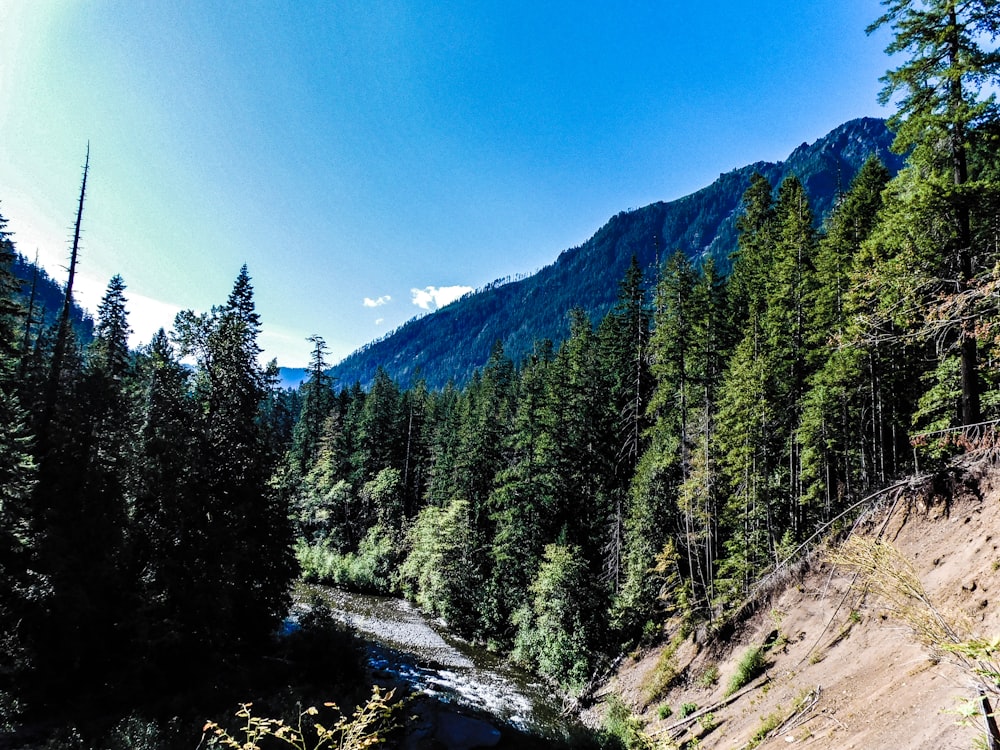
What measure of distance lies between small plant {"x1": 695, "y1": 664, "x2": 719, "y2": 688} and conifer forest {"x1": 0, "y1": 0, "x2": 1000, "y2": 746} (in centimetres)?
201

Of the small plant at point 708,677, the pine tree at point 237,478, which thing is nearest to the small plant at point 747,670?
the small plant at point 708,677

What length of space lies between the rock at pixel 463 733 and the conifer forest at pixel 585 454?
5.24 metres

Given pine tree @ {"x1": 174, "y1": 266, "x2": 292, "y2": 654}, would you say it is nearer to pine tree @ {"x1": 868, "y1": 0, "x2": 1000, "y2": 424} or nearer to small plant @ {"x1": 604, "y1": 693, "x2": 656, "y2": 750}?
small plant @ {"x1": 604, "y1": 693, "x2": 656, "y2": 750}

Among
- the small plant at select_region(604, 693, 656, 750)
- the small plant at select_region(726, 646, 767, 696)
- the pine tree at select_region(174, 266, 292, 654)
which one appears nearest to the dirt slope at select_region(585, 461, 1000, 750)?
the small plant at select_region(726, 646, 767, 696)

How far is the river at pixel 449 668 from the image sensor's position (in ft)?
73.4

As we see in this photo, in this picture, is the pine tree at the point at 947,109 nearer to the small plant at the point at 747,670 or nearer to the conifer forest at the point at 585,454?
the conifer forest at the point at 585,454

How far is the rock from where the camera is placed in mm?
15391

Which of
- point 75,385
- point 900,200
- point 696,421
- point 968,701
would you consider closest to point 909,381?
point 696,421

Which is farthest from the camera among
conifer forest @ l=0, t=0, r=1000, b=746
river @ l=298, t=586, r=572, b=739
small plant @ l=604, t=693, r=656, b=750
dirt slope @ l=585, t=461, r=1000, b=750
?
river @ l=298, t=586, r=572, b=739

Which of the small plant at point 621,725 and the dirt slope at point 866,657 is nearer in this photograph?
the dirt slope at point 866,657

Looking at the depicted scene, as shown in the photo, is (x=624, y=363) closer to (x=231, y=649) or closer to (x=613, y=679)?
(x=613, y=679)

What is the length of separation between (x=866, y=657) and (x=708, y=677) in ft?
30.7

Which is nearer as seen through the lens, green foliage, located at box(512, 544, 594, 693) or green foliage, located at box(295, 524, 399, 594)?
green foliage, located at box(512, 544, 594, 693)

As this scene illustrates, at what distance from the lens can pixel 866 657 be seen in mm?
12164
